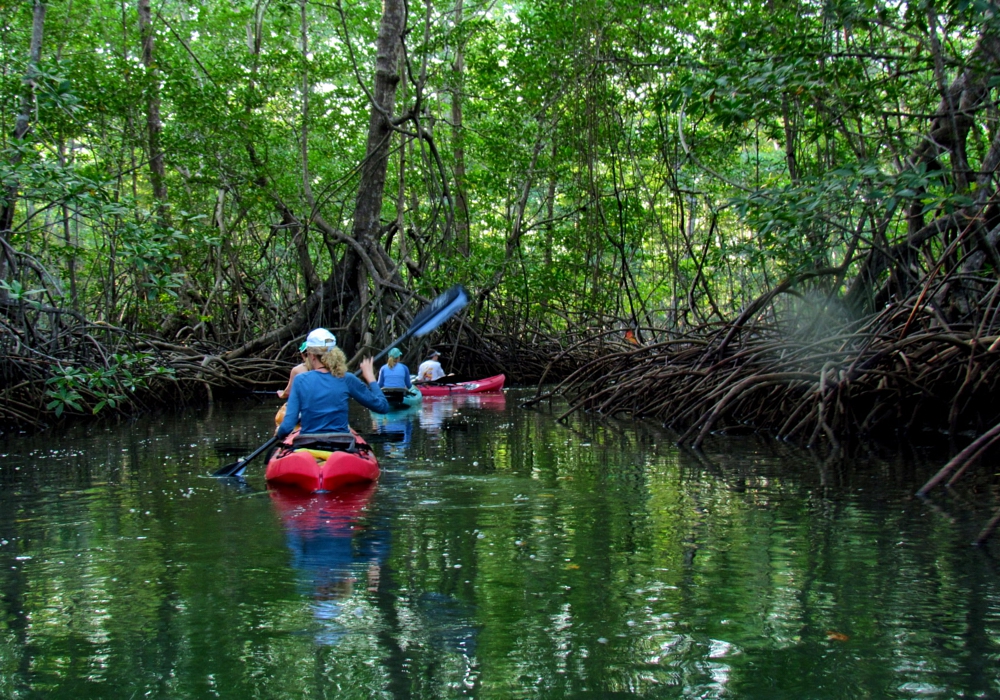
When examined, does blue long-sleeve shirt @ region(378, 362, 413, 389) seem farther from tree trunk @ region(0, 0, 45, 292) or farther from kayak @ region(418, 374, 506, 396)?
tree trunk @ region(0, 0, 45, 292)

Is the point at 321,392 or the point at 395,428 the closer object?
the point at 321,392

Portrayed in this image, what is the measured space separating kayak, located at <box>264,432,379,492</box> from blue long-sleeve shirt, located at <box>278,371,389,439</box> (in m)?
0.08

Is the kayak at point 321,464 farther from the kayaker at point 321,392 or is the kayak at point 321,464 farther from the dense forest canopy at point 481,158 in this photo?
the dense forest canopy at point 481,158

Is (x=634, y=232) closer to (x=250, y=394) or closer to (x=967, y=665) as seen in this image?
(x=250, y=394)

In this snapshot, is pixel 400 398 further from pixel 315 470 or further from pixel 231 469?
pixel 315 470

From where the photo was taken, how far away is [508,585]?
382 centimetres

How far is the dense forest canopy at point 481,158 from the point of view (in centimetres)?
762

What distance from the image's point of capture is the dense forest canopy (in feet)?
25.0

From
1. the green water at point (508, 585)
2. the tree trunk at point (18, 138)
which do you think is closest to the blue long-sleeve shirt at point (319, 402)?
the green water at point (508, 585)

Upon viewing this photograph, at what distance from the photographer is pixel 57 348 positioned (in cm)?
1029

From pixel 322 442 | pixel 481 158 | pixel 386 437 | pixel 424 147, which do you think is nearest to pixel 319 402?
pixel 322 442

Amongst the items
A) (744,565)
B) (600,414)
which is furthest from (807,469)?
(600,414)

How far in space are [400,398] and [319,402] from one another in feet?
20.7

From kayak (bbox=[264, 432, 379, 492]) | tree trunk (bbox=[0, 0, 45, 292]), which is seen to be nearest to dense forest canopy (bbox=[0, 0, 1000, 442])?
tree trunk (bbox=[0, 0, 45, 292])
